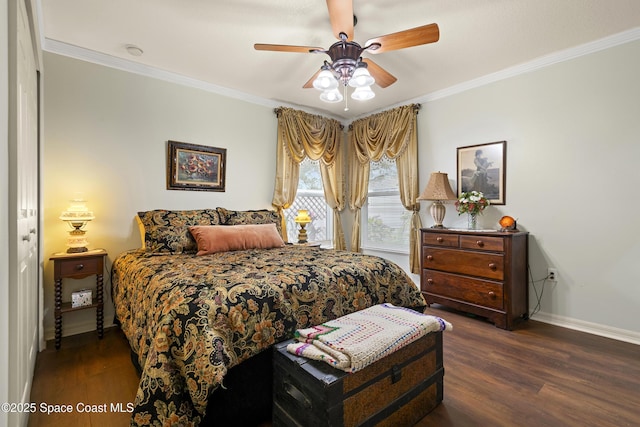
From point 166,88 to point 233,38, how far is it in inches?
43.1

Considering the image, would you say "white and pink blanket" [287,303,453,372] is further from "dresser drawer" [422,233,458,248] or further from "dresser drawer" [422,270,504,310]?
"dresser drawer" [422,233,458,248]

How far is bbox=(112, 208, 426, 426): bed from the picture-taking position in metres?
1.23

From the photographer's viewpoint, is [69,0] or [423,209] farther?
[423,209]

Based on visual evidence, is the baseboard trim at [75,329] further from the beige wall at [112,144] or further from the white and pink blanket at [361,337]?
the white and pink blanket at [361,337]

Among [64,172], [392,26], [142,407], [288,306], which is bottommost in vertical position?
[142,407]

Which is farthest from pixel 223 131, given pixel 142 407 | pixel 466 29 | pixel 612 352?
pixel 612 352

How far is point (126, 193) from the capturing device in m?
2.90

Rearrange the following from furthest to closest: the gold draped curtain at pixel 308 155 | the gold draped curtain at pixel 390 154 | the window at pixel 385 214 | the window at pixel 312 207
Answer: the window at pixel 312 207 < the window at pixel 385 214 < the gold draped curtain at pixel 308 155 < the gold draped curtain at pixel 390 154

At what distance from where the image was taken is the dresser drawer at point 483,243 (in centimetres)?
272

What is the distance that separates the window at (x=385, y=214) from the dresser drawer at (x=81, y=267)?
3223 mm

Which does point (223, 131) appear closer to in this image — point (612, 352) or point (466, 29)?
point (466, 29)

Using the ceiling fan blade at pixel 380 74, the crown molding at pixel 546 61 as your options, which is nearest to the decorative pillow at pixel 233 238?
the ceiling fan blade at pixel 380 74

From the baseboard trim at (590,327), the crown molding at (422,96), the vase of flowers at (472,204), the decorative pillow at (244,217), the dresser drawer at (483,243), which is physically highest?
the crown molding at (422,96)

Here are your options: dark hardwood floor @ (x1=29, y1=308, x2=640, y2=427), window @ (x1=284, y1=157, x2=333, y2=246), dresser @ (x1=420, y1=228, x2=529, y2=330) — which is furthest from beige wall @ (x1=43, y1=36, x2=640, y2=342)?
window @ (x1=284, y1=157, x2=333, y2=246)
